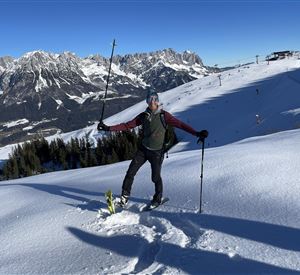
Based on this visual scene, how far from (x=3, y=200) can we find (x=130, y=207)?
14.0ft

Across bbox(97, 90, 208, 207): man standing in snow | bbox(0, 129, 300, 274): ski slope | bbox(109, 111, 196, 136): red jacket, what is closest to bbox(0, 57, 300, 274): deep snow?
bbox(0, 129, 300, 274): ski slope

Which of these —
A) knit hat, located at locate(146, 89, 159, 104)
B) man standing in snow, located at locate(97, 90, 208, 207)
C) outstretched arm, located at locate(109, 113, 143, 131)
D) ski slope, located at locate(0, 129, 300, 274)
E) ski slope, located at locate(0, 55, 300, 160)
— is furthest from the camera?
ski slope, located at locate(0, 55, 300, 160)

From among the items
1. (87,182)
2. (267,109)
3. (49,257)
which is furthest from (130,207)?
(267,109)

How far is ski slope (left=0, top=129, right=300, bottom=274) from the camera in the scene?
5.91 m

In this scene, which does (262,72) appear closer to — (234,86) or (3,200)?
(234,86)

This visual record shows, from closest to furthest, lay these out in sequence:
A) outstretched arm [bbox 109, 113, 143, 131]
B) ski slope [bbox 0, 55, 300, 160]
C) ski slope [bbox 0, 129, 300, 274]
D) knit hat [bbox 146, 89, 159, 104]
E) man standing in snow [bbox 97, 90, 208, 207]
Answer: ski slope [bbox 0, 129, 300, 274], knit hat [bbox 146, 89, 159, 104], man standing in snow [bbox 97, 90, 208, 207], outstretched arm [bbox 109, 113, 143, 131], ski slope [bbox 0, 55, 300, 160]

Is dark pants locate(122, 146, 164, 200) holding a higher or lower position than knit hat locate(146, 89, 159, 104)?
lower

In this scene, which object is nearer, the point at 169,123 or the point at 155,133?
the point at 155,133

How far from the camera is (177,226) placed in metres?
7.44

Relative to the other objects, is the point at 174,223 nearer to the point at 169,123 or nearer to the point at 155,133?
the point at 155,133

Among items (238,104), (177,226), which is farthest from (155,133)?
(238,104)

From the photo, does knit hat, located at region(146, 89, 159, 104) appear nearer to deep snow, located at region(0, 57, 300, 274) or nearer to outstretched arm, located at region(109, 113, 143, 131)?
outstretched arm, located at region(109, 113, 143, 131)

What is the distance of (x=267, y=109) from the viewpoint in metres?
58.3

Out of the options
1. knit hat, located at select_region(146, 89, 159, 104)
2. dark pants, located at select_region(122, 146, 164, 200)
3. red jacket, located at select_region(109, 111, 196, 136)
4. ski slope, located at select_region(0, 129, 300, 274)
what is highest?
knit hat, located at select_region(146, 89, 159, 104)
